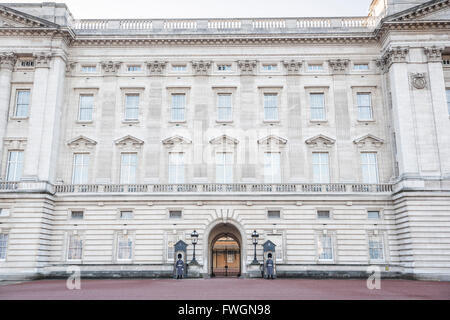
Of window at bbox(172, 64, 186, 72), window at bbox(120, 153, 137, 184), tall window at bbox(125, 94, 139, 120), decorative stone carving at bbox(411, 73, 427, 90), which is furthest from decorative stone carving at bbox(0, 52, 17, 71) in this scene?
decorative stone carving at bbox(411, 73, 427, 90)

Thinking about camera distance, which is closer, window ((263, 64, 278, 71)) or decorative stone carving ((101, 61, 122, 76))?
decorative stone carving ((101, 61, 122, 76))

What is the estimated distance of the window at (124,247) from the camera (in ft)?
105

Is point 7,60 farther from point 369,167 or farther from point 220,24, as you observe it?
point 369,167

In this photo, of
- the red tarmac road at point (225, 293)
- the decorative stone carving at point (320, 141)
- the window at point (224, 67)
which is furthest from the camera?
the window at point (224, 67)

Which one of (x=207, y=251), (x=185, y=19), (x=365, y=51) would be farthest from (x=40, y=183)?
(x=365, y=51)

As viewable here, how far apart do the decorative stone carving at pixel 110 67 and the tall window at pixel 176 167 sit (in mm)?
8875

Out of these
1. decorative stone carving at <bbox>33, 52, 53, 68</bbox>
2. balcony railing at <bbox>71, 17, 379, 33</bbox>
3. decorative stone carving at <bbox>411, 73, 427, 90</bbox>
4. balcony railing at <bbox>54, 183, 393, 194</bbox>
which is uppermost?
balcony railing at <bbox>71, 17, 379, 33</bbox>

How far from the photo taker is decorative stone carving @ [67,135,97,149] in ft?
111

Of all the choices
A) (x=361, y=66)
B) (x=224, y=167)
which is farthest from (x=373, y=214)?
(x=361, y=66)

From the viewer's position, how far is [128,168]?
33.7 meters

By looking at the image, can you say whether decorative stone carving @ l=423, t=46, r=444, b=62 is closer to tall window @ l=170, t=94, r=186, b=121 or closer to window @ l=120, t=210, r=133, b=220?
tall window @ l=170, t=94, r=186, b=121

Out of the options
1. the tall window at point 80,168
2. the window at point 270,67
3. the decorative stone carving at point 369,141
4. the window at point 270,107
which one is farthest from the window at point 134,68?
the decorative stone carving at point 369,141

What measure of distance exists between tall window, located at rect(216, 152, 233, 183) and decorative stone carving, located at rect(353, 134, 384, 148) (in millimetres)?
10275

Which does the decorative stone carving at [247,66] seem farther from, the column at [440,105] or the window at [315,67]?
the column at [440,105]
